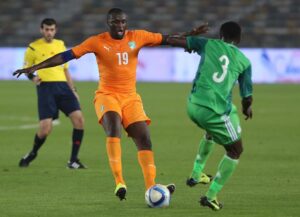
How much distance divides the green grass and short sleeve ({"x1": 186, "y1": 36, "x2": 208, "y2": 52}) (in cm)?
163

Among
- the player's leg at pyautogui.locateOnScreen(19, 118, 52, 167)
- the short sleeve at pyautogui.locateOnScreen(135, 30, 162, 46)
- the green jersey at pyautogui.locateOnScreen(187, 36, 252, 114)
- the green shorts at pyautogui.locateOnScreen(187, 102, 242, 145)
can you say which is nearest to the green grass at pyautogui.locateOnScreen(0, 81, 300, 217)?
the player's leg at pyautogui.locateOnScreen(19, 118, 52, 167)

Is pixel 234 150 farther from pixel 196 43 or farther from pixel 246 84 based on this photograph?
pixel 196 43

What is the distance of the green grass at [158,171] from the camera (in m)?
9.95

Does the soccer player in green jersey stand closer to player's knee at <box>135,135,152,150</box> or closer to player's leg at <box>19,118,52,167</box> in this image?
player's knee at <box>135,135,152,150</box>

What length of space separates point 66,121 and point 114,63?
12165 mm

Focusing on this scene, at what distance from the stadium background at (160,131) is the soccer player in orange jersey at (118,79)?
2.04 ft

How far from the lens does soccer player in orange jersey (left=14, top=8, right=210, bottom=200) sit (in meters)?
10.6

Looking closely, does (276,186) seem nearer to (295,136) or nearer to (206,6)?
(295,136)

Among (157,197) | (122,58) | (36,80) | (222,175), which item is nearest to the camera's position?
(222,175)

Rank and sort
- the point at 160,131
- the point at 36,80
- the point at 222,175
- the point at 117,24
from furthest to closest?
the point at 160,131
the point at 36,80
the point at 117,24
the point at 222,175

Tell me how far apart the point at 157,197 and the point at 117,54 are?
69.3 inches

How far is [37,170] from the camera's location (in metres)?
13.5

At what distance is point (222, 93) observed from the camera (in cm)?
980

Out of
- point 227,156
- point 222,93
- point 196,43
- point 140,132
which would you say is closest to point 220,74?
point 222,93
